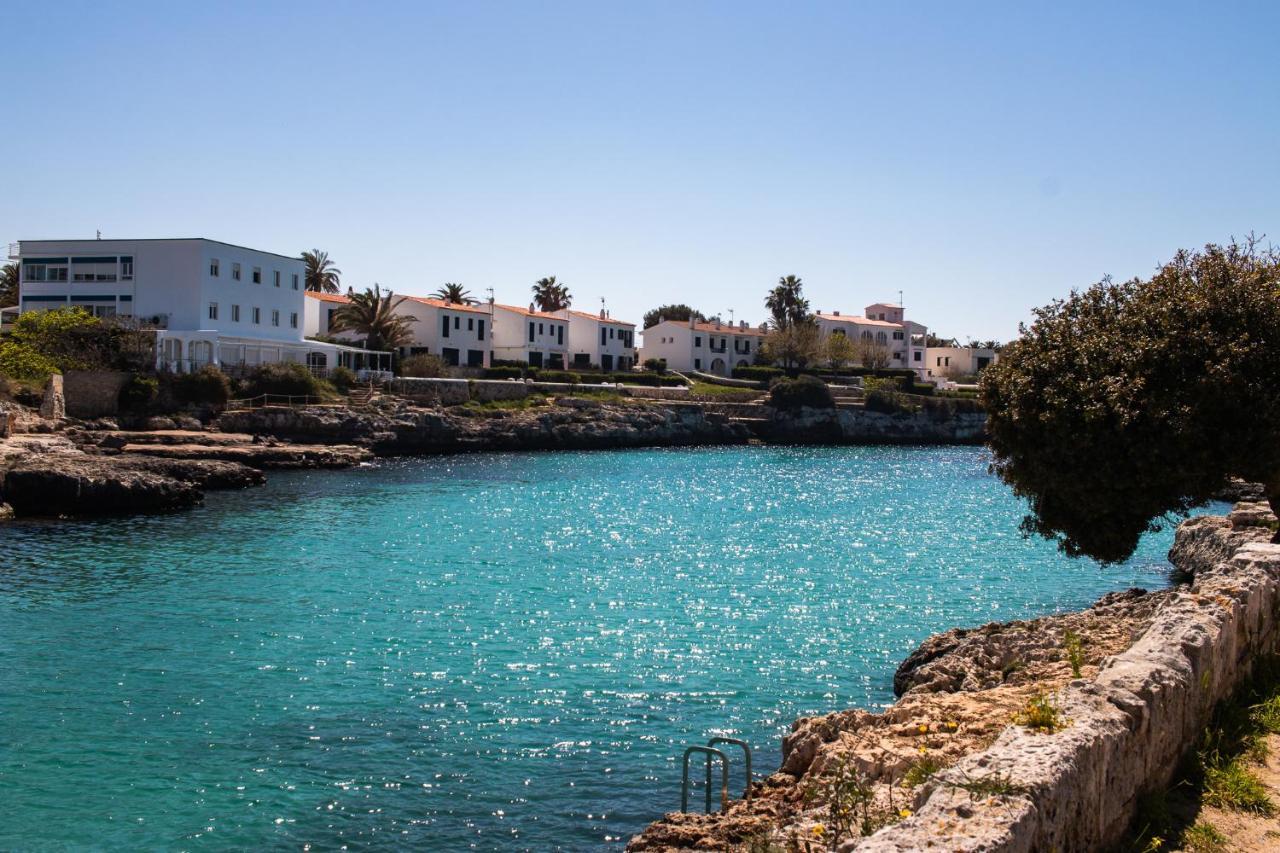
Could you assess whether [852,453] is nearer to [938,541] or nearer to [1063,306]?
[938,541]

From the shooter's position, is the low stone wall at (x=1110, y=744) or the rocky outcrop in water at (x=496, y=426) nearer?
the low stone wall at (x=1110, y=744)

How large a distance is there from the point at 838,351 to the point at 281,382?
72.8 metres

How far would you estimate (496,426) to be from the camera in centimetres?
8200

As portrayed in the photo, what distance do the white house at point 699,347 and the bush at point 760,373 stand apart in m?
1.91

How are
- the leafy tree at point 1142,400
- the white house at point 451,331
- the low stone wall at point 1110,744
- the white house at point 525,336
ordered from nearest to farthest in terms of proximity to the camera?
the low stone wall at point 1110,744, the leafy tree at point 1142,400, the white house at point 451,331, the white house at point 525,336

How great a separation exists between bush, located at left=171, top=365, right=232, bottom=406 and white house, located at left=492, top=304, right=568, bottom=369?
40185mm

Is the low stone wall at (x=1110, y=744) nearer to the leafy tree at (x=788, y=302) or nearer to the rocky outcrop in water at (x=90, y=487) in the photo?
the rocky outcrop in water at (x=90, y=487)

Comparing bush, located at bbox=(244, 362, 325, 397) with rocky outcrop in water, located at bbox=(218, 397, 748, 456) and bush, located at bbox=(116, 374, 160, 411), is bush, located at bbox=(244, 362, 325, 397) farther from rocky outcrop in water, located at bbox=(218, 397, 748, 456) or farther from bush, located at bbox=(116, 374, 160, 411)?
bush, located at bbox=(116, 374, 160, 411)

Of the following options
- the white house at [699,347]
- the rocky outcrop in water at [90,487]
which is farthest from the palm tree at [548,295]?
the rocky outcrop in water at [90,487]

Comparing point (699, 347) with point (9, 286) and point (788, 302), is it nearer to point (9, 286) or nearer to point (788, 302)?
point (788, 302)

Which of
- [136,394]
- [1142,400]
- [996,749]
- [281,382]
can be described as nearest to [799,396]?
[281,382]

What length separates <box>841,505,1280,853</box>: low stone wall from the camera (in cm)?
712

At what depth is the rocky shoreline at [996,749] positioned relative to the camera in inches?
292

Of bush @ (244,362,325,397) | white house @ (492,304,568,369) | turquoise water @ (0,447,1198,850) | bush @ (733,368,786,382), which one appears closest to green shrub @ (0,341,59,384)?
bush @ (244,362,325,397)
